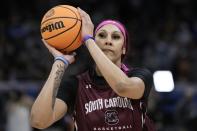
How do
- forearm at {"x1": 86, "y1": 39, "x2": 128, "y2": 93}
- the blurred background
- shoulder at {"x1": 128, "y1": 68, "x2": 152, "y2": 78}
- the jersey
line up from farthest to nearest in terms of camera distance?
the blurred background
shoulder at {"x1": 128, "y1": 68, "x2": 152, "y2": 78}
the jersey
forearm at {"x1": 86, "y1": 39, "x2": 128, "y2": 93}

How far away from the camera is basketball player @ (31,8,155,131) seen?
13.9ft

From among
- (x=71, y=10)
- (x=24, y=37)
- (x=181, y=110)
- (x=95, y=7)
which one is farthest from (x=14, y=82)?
(x=71, y=10)

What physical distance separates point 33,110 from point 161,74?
5696 mm

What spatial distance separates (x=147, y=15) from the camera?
13.6 m

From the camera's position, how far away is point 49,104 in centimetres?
426

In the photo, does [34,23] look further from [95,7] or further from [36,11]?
[95,7]

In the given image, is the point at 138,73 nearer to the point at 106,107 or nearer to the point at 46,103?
the point at 106,107

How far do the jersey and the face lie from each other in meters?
0.20

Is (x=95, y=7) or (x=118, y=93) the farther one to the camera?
(x=95, y=7)

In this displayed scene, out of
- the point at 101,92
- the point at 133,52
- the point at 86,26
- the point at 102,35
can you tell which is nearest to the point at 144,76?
the point at 101,92

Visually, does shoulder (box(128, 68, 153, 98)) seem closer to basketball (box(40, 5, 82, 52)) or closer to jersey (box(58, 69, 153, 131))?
jersey (box(58, 69, 153, 131))

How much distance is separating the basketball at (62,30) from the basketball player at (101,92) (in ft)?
0.18

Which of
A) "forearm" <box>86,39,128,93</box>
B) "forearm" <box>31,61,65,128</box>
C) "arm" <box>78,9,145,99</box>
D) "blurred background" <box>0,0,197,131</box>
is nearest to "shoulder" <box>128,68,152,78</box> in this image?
"arm" <box>78,9,145,99</box>

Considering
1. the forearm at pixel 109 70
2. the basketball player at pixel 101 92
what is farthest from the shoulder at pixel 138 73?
the forearm at pixel 109 70
